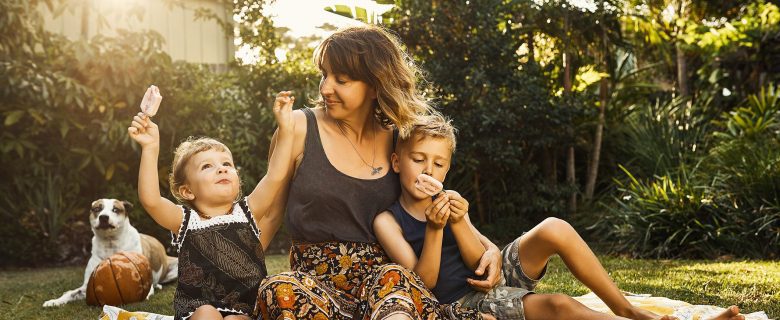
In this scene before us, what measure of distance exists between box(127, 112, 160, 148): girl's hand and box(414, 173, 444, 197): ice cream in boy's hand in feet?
3.21

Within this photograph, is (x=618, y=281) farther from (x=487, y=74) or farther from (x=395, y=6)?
(x=395, y=6)

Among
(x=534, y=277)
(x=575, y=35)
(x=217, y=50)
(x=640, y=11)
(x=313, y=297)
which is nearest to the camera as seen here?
(x=313, y=297)

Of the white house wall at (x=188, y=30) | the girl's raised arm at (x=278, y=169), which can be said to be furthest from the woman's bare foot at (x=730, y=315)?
the white house wall at (x=188, y=30)

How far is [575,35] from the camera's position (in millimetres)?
10180

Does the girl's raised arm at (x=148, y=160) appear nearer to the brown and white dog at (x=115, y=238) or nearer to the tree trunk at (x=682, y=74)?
the brown and white dog at (x=115, y=238)

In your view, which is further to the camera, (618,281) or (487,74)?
(487,74)

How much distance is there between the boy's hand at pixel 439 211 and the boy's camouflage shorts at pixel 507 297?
1.45ft

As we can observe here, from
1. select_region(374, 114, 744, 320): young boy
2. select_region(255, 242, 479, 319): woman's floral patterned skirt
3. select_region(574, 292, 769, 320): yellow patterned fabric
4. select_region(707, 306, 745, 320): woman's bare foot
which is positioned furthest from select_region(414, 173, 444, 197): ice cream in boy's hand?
select_region(574, 292, 769, 320): yellow patterned fabric

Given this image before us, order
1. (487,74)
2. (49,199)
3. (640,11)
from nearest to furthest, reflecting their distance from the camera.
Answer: (49,199)
(487,74)
(640,11)

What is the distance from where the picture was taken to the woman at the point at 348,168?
3.28 m

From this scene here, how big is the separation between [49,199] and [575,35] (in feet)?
20.4

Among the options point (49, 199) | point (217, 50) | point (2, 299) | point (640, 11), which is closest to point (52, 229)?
point (49, 199)

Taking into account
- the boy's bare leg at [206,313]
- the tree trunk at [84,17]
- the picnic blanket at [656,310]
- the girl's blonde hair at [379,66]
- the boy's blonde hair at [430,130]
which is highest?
the tree trunk at [84,17]

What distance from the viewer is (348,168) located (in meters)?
3.44
